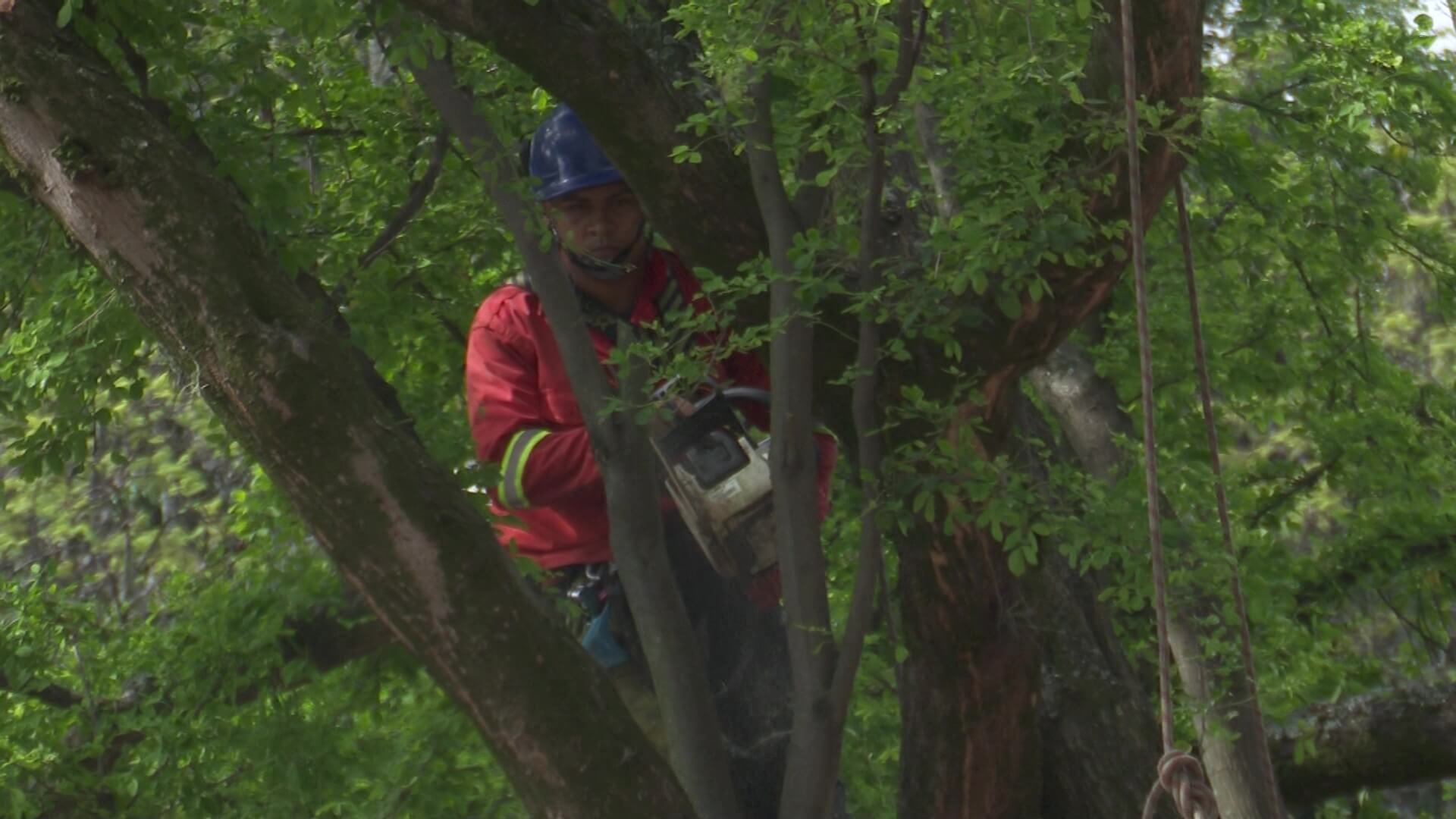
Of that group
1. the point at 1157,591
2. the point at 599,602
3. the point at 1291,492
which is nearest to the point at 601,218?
the point at 599,602

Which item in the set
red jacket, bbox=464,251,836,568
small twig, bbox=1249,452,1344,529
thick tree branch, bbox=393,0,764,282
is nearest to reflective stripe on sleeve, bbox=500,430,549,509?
red jacket, bbox=464,251,836,568

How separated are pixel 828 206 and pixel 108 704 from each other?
103 inches

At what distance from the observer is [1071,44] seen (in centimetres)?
414

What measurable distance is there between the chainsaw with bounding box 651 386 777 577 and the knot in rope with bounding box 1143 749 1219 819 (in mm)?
1353

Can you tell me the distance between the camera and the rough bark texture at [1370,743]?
5.99 meters

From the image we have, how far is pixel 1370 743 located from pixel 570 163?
324 centimetres

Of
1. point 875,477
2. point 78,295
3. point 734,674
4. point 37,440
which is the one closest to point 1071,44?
point 875,477

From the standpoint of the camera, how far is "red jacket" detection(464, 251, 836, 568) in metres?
4.40

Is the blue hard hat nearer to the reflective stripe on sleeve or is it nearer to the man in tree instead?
the man in tree

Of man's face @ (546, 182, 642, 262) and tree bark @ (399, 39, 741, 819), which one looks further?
man's face @ (546, 182, 642, 262)

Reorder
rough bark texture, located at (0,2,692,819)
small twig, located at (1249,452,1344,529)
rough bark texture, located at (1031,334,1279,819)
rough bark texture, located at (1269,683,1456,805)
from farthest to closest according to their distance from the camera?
1. small twig, located at (1249,452,1344,529)
2. rough bark texture, located at (1269,683,1456,805)
3. rough bark texture, located at (1031,334,1279,819)
4. rough bark texture, located at (0,2,692,819)

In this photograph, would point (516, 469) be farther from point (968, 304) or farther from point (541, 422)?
point (968, 304)

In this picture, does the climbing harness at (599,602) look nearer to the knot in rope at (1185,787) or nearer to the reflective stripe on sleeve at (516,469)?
the reflective stripe on sleeve at (516,469)

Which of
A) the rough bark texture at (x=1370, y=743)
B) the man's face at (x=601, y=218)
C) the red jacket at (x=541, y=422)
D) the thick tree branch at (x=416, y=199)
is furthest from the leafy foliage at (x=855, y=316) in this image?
the red jacket at (x=541, y=422)
